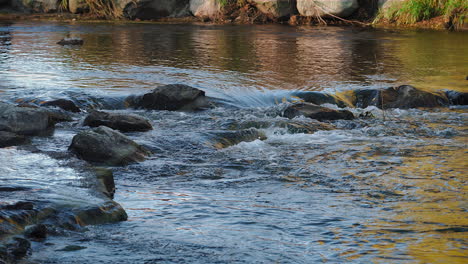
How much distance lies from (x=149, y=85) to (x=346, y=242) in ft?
19.5

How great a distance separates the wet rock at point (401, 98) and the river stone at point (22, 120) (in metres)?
4.18

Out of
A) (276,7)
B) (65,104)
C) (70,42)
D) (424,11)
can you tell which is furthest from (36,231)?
(276,7)

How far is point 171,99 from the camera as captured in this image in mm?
7523

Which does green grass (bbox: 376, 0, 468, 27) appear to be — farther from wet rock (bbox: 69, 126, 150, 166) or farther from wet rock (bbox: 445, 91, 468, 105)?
wet rock (bbox: 69, 126, 150, 166)

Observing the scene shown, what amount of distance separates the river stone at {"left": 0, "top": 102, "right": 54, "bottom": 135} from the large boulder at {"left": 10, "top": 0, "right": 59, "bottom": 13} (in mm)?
17945

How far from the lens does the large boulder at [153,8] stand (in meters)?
21.8

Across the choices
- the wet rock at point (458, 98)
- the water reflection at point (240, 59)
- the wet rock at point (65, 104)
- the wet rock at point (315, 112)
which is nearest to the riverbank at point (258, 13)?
the water reflection at point (240, 59)

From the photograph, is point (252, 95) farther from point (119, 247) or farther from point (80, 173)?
point (119, 247)

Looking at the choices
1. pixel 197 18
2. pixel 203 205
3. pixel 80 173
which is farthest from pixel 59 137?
pixel 197 18

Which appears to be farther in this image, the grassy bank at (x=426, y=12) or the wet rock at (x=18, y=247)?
the grassy bank at (x=426, y=12)

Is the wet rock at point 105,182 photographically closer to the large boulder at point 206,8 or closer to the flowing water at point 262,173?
the flowing water at point 262,173

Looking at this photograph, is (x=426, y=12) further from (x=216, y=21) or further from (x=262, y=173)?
(x=262, y=173)

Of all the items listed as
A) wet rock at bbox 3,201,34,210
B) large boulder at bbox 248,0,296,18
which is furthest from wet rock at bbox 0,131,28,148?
large boulder at bbox 248,0,296,18

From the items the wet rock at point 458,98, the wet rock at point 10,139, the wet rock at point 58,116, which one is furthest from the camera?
the wet rock at point 458,98
